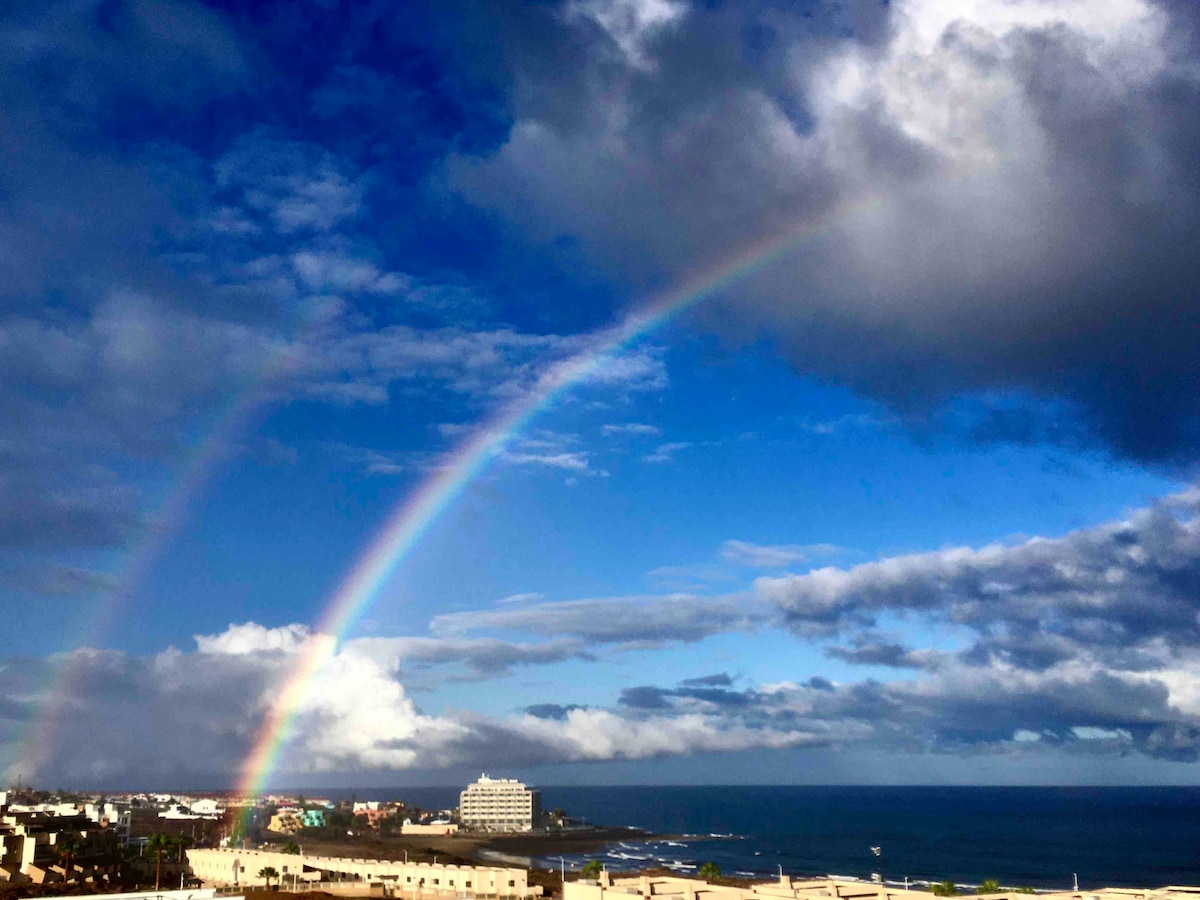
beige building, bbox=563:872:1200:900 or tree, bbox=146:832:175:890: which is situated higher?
beige building, bbox=563:872:1200:900

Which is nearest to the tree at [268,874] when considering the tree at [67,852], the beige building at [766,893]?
the tree at [67,852]

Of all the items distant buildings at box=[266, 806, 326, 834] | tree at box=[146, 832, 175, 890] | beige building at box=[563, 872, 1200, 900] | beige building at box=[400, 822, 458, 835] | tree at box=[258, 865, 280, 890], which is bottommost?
beige building at box=[400, 822, 458, 835]

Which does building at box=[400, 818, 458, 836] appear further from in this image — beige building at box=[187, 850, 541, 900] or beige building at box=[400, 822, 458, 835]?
beige building at box=[187, 850, 541, 900]

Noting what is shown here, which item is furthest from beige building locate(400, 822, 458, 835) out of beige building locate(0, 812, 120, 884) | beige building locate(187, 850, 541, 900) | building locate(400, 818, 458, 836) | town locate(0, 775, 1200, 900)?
beige building locate(187, 850, 541, 900)

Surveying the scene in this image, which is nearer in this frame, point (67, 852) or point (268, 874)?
point (268, 874)

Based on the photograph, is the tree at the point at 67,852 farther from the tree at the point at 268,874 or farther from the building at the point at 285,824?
the building at the point at 285,824

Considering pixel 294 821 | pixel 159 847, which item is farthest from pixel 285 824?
pixel 159 847

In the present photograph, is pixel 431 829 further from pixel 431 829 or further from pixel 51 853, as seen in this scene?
pixel 51 853
